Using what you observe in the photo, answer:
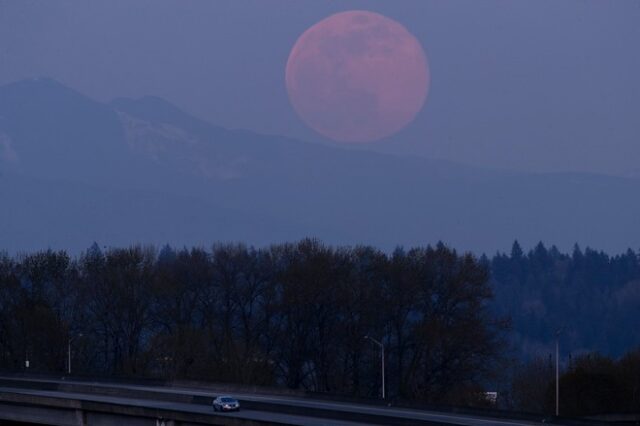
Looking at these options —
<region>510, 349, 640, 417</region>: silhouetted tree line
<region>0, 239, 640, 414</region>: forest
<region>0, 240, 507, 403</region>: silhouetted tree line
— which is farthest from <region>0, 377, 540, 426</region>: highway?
<region>0, 240, 507, 403</region>: silhouetted tree line

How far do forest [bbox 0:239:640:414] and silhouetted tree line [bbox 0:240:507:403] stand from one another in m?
0.10

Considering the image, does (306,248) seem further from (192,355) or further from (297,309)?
(192,355)

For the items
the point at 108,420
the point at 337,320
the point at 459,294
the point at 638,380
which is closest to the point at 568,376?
the point at 638,380

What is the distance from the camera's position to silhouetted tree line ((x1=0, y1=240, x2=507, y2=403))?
308ft

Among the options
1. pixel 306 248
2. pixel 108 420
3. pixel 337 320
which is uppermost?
pixel 306 248

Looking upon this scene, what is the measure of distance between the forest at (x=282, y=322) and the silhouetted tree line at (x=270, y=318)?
10 cm

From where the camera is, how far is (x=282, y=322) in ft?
331

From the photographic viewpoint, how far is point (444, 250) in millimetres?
104000

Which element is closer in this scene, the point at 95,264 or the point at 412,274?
the point at 412,274

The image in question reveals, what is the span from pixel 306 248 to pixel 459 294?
52.8ft

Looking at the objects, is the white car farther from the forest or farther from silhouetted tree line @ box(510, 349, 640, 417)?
the forest

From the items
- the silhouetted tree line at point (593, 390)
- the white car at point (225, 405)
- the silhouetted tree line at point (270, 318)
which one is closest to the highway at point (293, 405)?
the white car at point (225, 405)

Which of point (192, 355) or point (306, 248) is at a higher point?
point (306, 248)

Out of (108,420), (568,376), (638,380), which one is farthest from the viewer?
(638,380)
